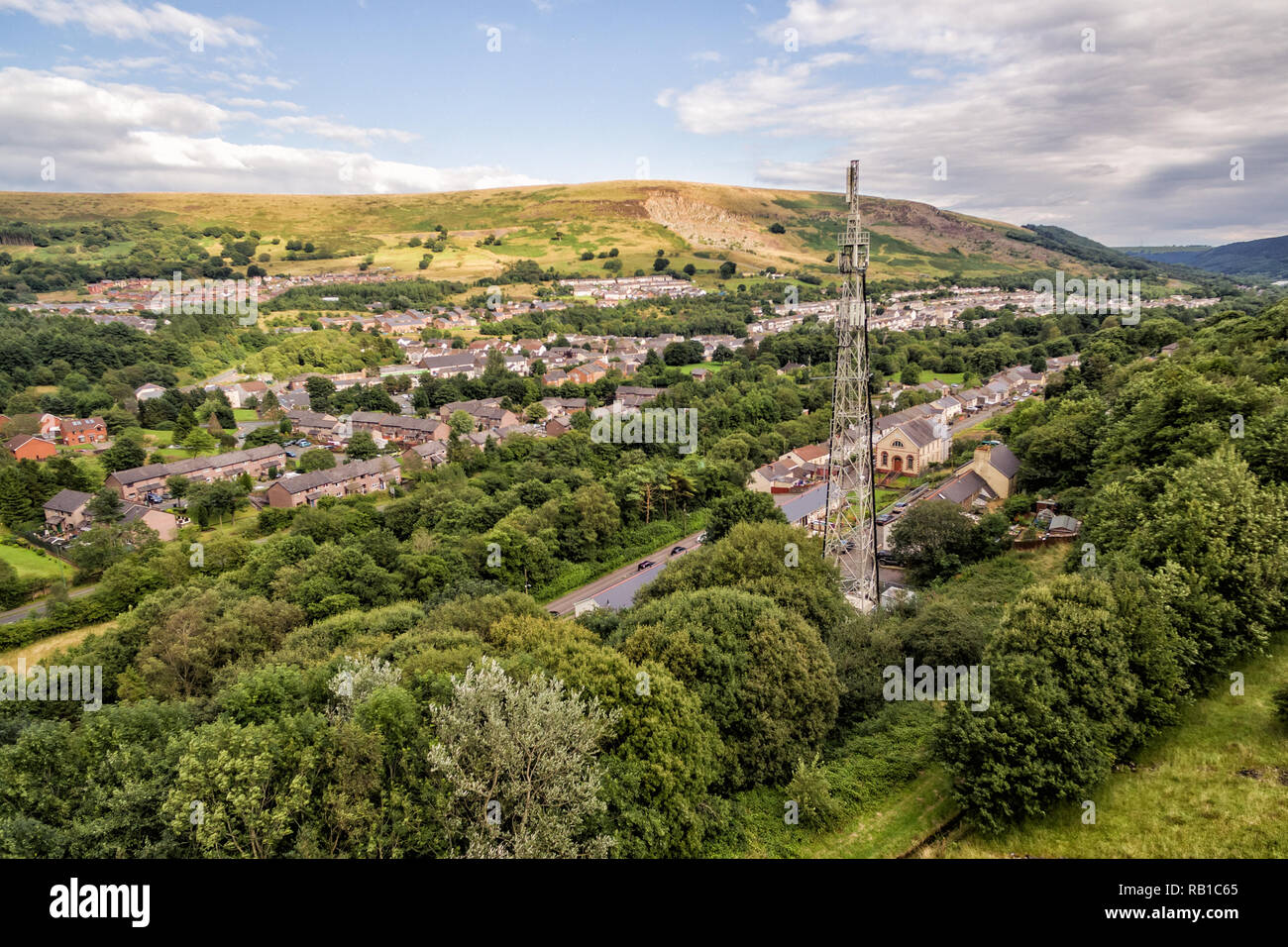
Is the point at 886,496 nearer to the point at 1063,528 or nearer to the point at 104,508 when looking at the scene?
the point at 1063,528

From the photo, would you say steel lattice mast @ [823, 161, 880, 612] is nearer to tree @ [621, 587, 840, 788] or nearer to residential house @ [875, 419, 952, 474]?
tree @ [621, 587, 840, 788]

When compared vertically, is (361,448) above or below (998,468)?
above

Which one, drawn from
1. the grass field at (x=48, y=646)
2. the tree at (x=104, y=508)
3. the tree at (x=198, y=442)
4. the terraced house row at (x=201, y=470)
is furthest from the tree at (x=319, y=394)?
the grass field at (x=48, y=646)

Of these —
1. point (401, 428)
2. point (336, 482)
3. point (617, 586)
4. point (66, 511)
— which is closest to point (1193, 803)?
point (617, 586)

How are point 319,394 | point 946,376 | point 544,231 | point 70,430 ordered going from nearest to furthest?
point 70,430
point 319,394
point 946,376
point 544,231

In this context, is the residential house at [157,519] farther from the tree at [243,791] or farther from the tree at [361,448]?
the tree at [243,791]

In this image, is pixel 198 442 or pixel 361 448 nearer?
pixel 198 442

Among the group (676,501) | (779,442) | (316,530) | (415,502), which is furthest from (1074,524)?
(316,530)
